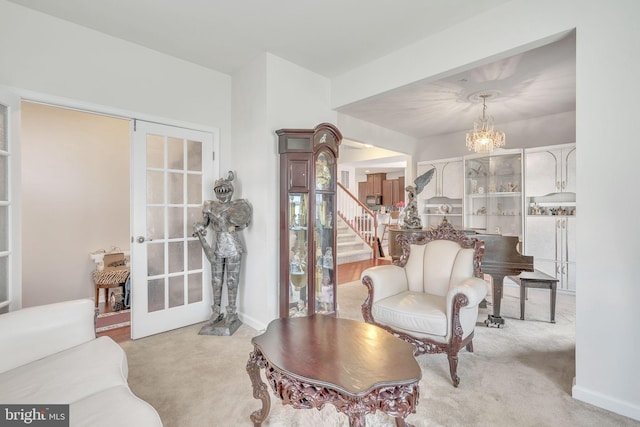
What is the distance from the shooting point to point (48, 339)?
1.63 metres

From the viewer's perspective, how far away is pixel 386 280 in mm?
2611

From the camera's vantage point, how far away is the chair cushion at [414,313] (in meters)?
2.16

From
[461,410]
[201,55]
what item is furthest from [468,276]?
[201,55]

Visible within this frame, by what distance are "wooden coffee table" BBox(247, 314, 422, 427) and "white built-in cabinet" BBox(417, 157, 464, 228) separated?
428 cm

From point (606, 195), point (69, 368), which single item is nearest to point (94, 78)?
point (69, 368)

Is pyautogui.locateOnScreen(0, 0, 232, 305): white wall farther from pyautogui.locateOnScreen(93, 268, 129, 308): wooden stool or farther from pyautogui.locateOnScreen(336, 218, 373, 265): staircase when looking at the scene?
pyautogui.locateOnScreen(336, 218, 373, 265): staircase

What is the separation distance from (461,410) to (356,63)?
3.15 metres

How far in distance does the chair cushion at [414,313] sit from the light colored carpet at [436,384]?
1.21 feet

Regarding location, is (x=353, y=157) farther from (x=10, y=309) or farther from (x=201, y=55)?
(x=10, y=309)

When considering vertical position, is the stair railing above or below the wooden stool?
above

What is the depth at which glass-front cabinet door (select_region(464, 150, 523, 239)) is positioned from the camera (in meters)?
5.00

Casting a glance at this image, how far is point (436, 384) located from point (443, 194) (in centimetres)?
425

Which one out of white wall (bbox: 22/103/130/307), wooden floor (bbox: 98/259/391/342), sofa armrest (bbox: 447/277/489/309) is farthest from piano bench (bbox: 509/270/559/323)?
white wall (bbox: 22/103/130/307)

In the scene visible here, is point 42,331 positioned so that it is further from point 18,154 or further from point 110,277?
point 110,277
